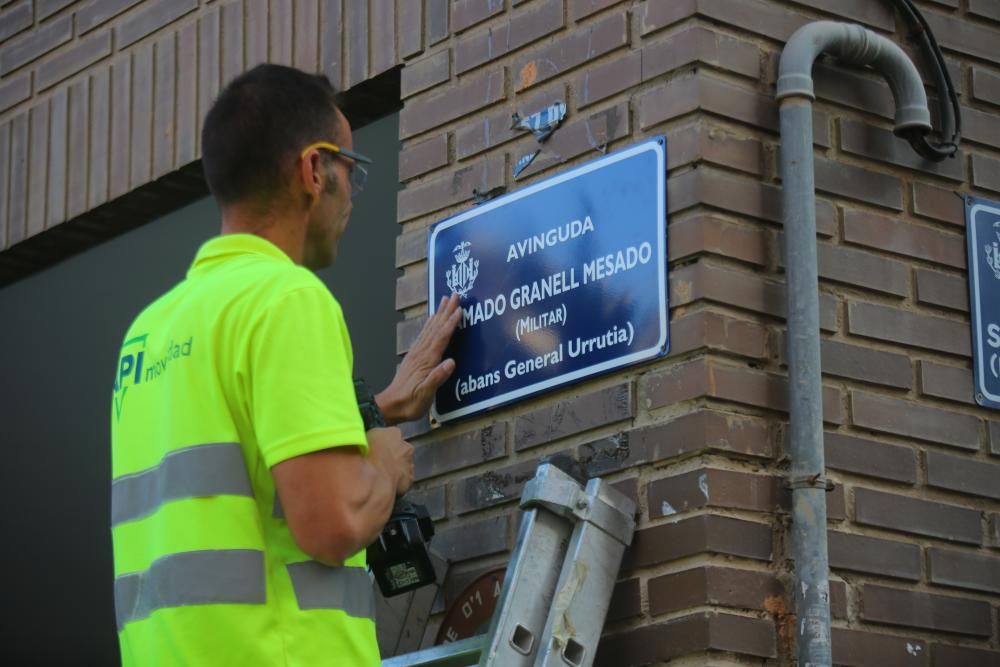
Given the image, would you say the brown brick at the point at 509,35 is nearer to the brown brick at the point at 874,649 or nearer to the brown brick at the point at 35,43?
the brown brick at the point at 874,649

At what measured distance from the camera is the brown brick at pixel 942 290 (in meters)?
4.20

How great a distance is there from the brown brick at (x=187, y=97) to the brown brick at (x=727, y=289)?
2.00 metres

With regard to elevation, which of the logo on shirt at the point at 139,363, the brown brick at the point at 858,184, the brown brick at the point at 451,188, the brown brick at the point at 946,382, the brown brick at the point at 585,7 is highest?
the brown brick at the point at 585,7

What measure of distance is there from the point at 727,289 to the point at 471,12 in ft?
3.72

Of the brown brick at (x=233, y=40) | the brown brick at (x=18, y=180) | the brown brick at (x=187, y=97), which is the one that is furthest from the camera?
the brown brick at (x=18, y=180)

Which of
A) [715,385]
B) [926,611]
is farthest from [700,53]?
[926,611]

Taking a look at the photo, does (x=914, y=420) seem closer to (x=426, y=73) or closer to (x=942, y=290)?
(x=942, y=290)

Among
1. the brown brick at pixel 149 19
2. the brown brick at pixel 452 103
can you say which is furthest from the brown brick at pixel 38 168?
the brown brick at pixel 452 103

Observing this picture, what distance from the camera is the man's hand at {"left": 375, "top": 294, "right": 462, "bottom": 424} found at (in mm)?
4230

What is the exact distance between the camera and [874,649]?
12.7 ft

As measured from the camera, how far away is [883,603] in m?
3.91

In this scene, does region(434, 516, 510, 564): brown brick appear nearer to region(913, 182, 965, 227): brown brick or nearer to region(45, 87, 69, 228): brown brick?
region(913, 182, 965, 227): brown brick

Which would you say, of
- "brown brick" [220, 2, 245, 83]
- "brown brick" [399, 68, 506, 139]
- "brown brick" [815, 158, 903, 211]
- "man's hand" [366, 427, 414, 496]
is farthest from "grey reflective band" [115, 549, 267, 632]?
"brown brick" [220, 2, 245, 83]

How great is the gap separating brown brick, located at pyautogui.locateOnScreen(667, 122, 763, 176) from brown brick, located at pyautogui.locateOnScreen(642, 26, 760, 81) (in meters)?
0.15
